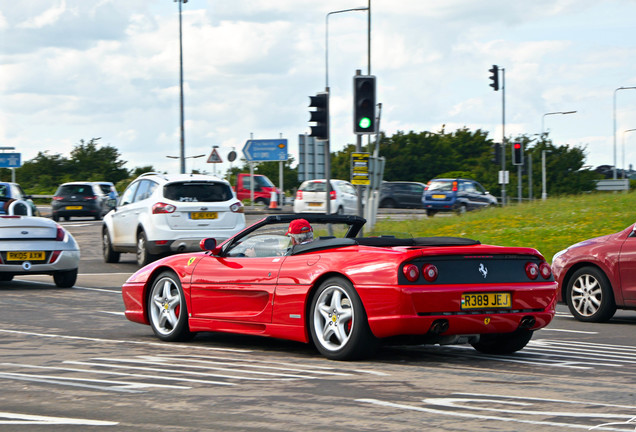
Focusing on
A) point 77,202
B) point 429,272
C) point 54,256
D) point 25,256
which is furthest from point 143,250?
point 77,202

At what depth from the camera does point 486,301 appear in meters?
7.75

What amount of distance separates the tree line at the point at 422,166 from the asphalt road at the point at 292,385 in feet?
188

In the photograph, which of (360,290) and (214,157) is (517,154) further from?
(360,290)

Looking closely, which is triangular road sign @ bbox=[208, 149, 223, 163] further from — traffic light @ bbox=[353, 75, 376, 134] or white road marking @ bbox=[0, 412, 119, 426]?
white road marking @ bbox=[0, 412, 119, 426]

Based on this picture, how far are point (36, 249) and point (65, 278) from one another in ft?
2.33

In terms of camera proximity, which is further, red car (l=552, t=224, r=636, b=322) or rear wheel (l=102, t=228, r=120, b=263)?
rear wheel (l=102, t=228, r=120, b=263)

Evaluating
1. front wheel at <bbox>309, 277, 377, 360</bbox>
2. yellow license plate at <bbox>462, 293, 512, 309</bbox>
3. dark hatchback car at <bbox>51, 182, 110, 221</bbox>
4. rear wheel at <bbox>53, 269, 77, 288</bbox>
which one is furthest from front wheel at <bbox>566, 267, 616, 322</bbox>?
dark hatchback car at <bbox>51, 182, 110, 221</bbox>

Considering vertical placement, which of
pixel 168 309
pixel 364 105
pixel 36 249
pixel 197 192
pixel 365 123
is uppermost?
pixel 364 105

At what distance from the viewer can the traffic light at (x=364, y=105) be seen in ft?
64.1

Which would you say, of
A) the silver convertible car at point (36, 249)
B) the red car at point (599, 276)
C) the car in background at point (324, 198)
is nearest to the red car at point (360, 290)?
the red car at point (599, 276)

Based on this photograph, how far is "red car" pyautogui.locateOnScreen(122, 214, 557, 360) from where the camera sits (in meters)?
7.51

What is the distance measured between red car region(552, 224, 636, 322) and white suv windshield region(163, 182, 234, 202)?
825cm

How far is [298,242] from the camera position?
28.5ft

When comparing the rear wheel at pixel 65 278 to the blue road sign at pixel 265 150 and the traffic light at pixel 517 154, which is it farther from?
the blue road sign at pixel 265 150
